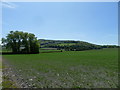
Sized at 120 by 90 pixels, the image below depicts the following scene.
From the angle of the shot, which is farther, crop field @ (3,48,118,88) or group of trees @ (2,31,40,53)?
group of trees @ (2,31,40,53)

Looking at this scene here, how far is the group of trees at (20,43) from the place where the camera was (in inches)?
2575

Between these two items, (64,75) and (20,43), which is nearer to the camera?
(64,75)

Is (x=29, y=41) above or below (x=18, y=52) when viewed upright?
above

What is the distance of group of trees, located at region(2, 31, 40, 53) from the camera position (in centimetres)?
6539

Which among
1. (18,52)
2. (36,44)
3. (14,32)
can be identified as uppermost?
(14,32)

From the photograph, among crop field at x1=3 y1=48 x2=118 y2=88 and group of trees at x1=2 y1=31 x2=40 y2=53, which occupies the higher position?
group of trees at x1=2 y1=31 x2=40 y2=53

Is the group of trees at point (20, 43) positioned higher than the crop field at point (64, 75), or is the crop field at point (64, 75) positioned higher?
the group of trees at point (20, 43)

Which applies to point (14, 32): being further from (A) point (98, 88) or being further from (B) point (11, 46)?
(A) point (98, 88)

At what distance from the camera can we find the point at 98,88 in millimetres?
7023

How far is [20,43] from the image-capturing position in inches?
2621

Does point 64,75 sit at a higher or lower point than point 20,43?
lower

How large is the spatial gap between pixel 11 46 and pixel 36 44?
13.8m

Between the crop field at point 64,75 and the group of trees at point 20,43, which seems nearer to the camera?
the crop field at point 64,75

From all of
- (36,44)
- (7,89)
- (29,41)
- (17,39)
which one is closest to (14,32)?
(17,39)
